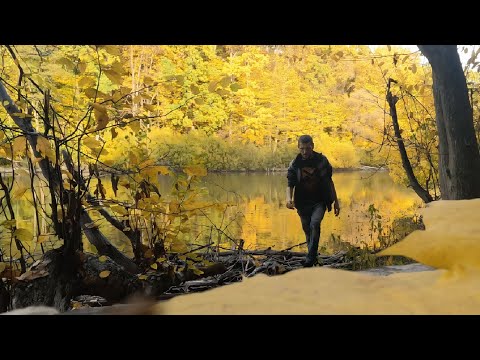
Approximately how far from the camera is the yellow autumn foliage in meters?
1.89

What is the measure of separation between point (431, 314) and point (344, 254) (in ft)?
6.18

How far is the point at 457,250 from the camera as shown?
91.4 inches

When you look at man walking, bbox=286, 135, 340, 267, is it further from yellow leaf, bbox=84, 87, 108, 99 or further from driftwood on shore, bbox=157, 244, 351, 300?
yellow leaf, bbox=84, 87, 108, 99

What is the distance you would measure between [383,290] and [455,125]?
176 centimetres

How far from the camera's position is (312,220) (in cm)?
318

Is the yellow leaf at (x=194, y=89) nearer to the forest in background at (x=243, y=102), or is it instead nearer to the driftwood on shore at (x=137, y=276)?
the forest in background at (x=243, y=102)

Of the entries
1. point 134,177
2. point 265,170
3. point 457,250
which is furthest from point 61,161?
point 457,250

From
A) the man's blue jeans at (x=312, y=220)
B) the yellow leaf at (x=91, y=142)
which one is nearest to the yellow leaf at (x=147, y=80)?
the yellow leaf at (x=91, y=142)

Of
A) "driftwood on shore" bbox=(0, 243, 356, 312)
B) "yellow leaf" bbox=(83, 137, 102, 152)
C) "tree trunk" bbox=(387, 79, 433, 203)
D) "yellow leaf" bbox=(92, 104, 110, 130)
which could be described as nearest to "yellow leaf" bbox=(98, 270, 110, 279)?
"driftwood on shore" bbox=(0, 243, 356, 312)

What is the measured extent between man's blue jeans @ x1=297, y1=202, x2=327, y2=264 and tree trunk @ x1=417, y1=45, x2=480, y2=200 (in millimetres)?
1014

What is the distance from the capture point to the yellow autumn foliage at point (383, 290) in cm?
189

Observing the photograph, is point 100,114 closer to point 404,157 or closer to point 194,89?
point 194,89
